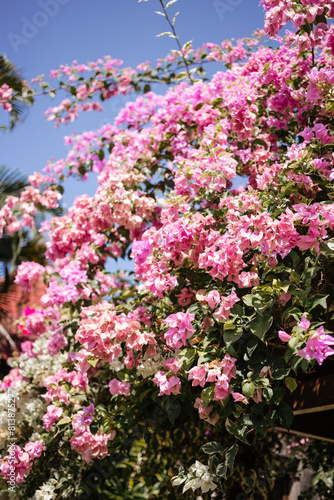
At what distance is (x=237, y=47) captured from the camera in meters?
4.14

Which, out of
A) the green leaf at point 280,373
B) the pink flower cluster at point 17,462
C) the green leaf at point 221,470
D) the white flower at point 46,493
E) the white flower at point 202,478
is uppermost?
the green leaf at point 280,373

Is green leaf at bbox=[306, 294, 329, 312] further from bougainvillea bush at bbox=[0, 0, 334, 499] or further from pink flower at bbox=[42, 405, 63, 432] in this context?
pink flower at bbox=[42, 405, 63, 432]

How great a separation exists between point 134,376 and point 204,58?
3106mm

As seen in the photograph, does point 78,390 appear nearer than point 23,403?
Yes

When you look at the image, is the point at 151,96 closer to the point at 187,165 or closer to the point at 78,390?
the point at 187,165

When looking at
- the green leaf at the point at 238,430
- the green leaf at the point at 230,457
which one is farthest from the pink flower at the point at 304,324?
the green leaf at the point at 230,457

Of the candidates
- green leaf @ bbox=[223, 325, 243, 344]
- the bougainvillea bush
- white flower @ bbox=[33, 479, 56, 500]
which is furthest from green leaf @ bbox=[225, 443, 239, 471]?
white flower @ bbox=[33, 479, 56, 500]

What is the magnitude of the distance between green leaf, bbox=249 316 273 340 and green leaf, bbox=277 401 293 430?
0.28 meters

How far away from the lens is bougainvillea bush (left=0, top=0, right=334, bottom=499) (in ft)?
5.80

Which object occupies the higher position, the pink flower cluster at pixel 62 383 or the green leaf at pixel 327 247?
the green leaf at pixel 327 247

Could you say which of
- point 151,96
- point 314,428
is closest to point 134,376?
point 314,428

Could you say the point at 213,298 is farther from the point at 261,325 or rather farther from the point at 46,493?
the point at 46,493

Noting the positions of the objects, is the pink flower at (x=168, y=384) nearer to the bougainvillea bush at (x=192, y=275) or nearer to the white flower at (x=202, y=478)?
the bougainvillea bush at (x=192, y=275)

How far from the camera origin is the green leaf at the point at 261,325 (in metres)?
1.66
